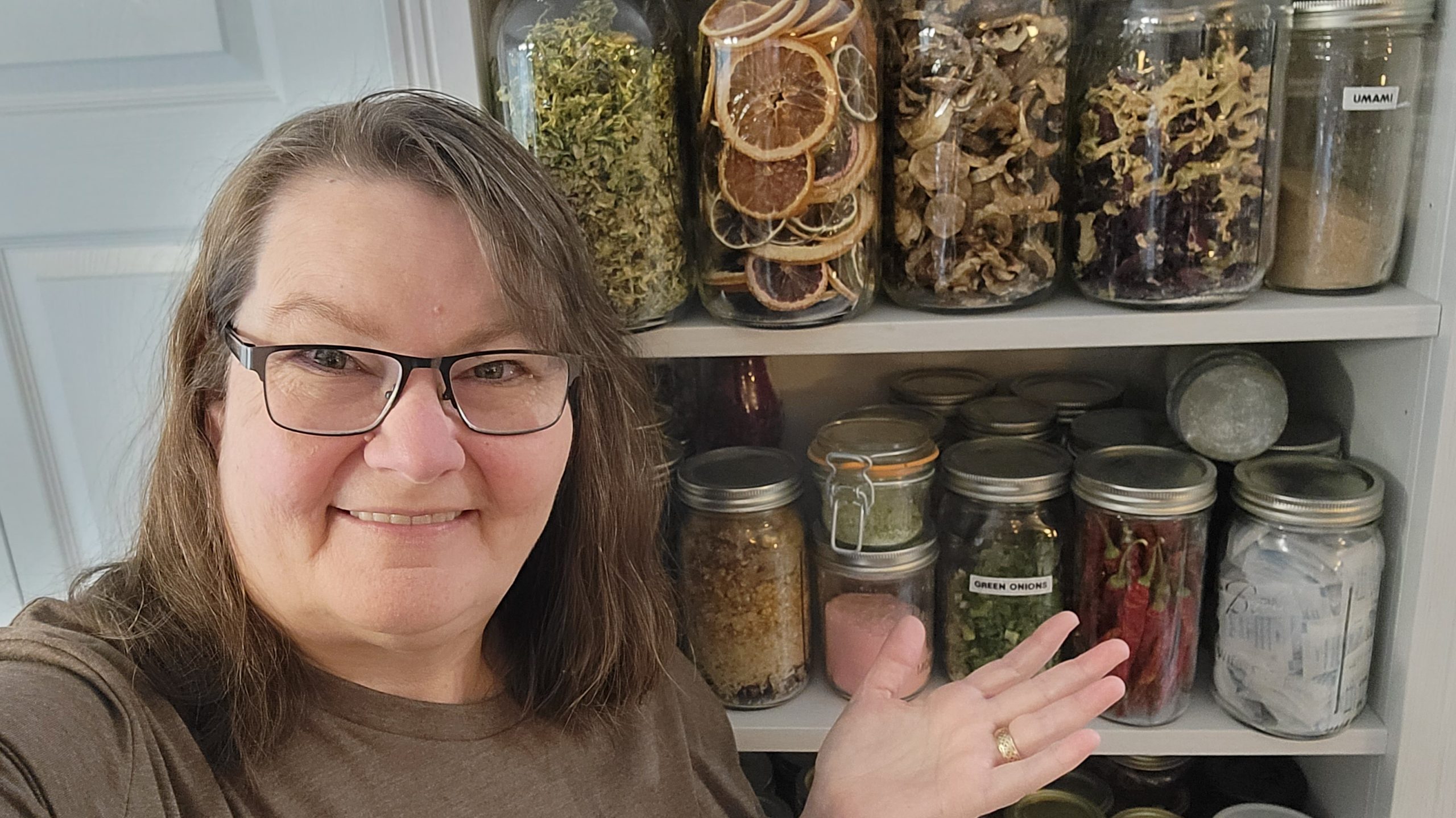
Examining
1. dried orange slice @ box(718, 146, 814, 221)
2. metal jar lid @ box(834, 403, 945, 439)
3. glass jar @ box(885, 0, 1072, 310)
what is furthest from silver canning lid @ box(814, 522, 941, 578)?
dried orange slice @ box(718, 146, 814, 221)

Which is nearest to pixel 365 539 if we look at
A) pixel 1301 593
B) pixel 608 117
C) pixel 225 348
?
pixel 225 348

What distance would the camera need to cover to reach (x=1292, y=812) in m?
1.06

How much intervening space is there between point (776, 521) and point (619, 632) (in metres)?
0.20

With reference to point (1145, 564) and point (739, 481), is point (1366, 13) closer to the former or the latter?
point (1145, 564)

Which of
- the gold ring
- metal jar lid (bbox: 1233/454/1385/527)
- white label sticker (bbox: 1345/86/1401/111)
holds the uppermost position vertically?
white label sticker (bbox: 1345/86/1401/111)

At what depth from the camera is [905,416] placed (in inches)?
43.5

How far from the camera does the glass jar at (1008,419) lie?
1.09 meters

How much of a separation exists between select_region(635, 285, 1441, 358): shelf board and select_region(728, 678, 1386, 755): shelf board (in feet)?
1.24

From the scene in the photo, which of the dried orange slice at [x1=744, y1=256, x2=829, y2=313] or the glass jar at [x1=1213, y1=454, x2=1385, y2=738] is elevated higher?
the dried orange slice at [x1=744, y1=256, x2=829, y2=313]

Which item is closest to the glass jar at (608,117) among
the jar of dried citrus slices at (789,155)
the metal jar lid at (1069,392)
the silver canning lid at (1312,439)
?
the jar of dried citrus slices at (789,155)

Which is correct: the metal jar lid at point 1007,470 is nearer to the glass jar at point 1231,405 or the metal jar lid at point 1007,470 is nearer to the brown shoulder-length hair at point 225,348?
the glass jar at point 1231,405

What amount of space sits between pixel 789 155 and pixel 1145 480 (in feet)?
1.49

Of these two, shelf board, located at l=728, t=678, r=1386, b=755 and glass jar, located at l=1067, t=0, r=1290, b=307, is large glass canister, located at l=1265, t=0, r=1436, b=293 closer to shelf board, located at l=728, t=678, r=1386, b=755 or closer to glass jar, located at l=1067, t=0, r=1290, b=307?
glass jar, located at l=1067, t=0, r=1290, b=307

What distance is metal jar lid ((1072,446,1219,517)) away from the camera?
93cm
